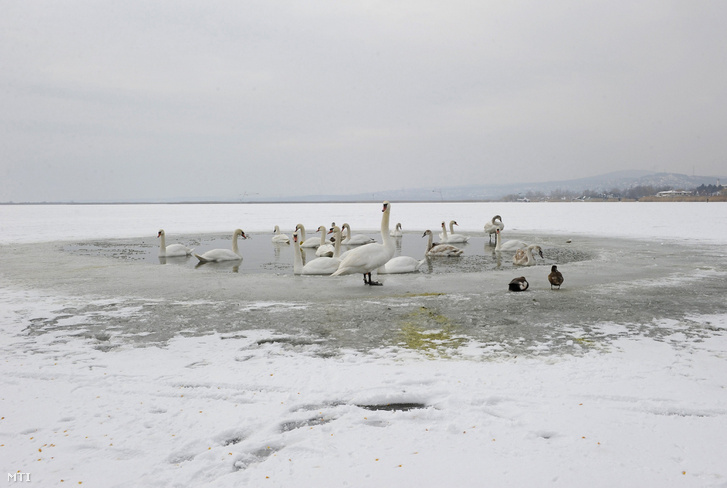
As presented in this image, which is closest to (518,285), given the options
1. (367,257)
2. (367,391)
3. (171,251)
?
(367,257)

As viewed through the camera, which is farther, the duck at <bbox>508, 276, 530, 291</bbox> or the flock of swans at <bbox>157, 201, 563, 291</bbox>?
the flock of swans at <bbox>157, 201, 563, 291</bbox>

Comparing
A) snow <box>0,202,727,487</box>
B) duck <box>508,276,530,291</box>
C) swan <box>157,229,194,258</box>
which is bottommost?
snow <box>0,202,727,487</box>

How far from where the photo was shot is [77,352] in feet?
17.3

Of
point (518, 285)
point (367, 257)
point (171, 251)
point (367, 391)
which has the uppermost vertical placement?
point (367, 257)

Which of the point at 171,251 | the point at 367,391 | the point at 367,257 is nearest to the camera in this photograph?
the point at 367,391

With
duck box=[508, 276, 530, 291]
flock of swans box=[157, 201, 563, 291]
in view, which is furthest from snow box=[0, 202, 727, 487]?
flock of swans box=[157, 201, 563, 291]

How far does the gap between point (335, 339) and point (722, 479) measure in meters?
3.83

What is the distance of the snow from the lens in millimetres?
3010

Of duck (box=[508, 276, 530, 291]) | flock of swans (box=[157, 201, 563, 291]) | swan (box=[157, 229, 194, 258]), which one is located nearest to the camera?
duck (box=[508, 276, 530, 291])

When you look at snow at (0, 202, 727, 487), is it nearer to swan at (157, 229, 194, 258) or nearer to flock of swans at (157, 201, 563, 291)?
flock of swans at (157, 201, 563, 291)

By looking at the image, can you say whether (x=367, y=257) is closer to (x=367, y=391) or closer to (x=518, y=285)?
(x=518, y=285)

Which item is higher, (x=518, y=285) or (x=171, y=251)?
(x=171, y=251)

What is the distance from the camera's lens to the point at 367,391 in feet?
13.5

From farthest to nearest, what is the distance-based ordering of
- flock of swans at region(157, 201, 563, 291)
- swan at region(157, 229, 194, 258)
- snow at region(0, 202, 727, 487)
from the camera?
1. swan at region(157, 229, 194, 258)
2. flock of swans at region(157, 201, 563, 291)
3. snow at region(0, 202, 727, 487)
